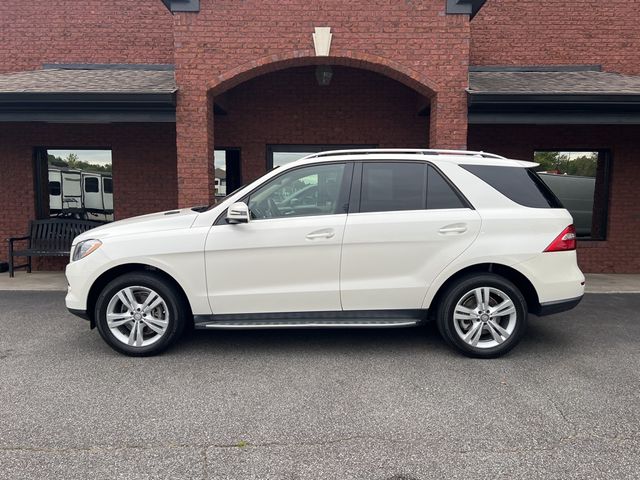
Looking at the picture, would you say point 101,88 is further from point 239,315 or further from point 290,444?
point 290,444

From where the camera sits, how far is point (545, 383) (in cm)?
402

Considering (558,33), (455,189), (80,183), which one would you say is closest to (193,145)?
(80,183)

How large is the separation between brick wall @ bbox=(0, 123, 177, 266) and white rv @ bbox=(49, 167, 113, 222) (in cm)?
38

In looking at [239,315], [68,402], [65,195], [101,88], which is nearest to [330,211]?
[239,315]

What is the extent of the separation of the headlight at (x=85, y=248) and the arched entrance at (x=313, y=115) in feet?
16.7

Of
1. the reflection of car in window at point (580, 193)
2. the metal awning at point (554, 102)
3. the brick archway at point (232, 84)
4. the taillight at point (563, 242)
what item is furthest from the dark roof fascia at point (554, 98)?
the taillight at point (563, 242)

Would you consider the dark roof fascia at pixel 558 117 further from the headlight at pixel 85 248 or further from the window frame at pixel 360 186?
the headlight at pixel 85 248

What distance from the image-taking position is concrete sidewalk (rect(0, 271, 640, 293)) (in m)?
7.75

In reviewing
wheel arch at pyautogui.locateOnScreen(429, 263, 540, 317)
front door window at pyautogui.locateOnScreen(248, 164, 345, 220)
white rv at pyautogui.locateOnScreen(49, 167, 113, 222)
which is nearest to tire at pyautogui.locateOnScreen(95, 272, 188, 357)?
front door window at pyautogui.locateOnScreen(248, 164, 345, 220)

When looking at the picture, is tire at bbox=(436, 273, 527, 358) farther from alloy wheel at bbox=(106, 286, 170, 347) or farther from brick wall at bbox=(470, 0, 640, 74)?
brick wall at bbox=(470, 0, 640, 74)

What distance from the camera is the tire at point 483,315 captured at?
450 cm

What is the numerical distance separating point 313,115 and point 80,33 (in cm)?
474

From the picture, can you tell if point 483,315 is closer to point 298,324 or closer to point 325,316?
point 325,316

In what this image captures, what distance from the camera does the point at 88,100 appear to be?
7.15 m
